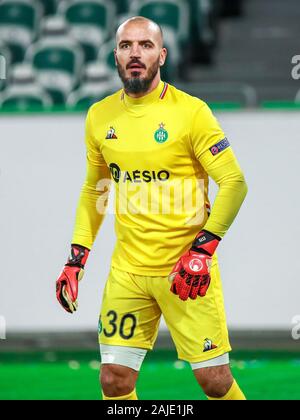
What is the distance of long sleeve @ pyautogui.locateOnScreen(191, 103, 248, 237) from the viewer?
5.80 meters

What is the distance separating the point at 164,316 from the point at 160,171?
689 mm

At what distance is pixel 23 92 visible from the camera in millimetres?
10523

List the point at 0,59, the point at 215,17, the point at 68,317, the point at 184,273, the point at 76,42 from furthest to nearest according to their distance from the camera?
the point at 215,17 < the point at 76,42 < the point at 0,59 < the point at 68,317 < the point at 184,273

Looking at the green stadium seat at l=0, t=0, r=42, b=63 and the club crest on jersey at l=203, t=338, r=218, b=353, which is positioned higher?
the green stadium seat at l=0, t=0, r=42, b=63

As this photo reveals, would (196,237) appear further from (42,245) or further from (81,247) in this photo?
(42,245)

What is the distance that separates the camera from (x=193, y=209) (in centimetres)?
603

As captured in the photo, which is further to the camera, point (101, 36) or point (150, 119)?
point (101, 36)

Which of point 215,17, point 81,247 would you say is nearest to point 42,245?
point 81,247

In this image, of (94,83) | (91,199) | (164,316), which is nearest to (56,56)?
(94,83)

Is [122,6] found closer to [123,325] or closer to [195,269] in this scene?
[123,325]

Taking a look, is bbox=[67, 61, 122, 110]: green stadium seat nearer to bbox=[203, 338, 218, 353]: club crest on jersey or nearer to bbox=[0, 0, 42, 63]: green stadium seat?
bbox=[0, 0, 42, 63]: green stadium seat

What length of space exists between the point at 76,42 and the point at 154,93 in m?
6.05

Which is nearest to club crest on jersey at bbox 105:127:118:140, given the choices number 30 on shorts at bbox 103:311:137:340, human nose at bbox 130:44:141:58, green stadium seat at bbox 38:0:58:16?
human nose at bbox 130:44:141:58

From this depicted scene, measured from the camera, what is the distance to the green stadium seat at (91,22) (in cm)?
1218
